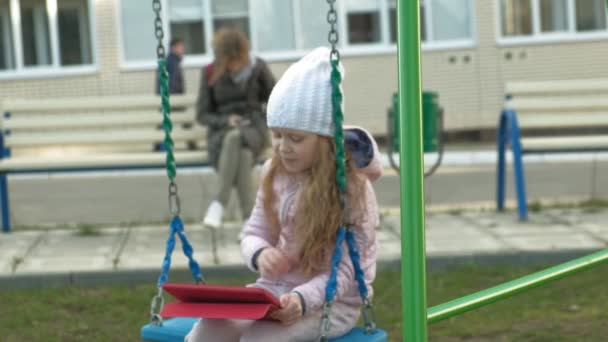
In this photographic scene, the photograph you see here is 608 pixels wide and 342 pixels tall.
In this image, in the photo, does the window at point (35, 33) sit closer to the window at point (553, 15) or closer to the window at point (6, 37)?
the window at point (6, 37)

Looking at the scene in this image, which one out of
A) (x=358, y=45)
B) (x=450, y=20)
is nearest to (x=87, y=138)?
(x=358, y=45)

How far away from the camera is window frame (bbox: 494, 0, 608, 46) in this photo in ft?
68.8

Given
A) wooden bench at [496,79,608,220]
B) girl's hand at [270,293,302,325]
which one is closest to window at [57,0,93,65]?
wooden bench at [496,79,608,220]

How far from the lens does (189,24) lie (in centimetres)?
2147

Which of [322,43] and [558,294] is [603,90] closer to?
[558,294]

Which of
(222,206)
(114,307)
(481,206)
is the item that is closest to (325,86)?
(114,307)

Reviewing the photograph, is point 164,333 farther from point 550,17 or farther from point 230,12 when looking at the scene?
point 550,17

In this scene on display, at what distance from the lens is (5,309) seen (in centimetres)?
601

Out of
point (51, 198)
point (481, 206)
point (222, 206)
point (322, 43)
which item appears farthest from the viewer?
point (322, 43)

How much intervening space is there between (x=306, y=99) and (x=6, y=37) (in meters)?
19.3

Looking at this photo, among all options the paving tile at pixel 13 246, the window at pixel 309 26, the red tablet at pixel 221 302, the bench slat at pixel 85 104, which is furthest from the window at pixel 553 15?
the red tablet at pixel 221 302

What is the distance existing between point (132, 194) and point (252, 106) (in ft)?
10.5

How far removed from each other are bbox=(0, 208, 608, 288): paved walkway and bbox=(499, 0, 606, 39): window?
12.9 m

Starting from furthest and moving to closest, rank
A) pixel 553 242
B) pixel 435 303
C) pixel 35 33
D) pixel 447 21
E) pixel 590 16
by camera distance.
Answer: pixel 35 33
pixel 590 16
pixel 447 21
pixel 553 242
pixel 435 303
